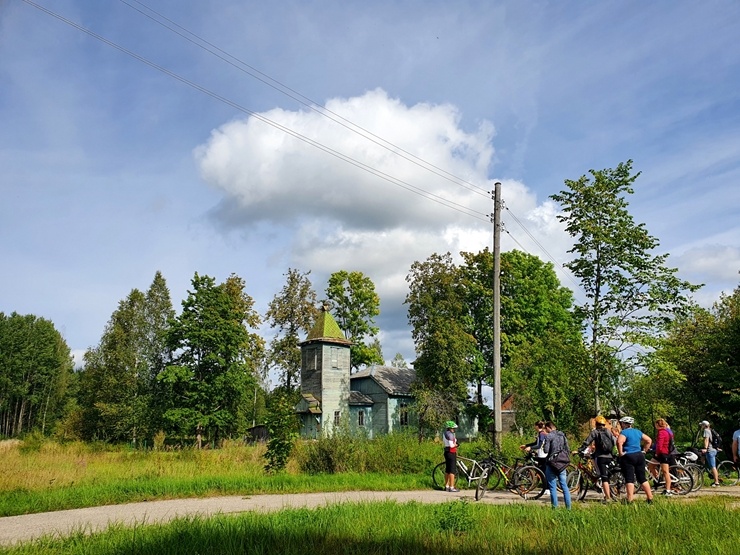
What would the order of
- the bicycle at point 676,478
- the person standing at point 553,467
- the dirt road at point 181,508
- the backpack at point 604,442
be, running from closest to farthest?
the dirt road at point 181,508, the person standing at point 553,467, the backpack at point 604,442, the bicycle at point 676,478

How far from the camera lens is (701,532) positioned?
26.2 ft

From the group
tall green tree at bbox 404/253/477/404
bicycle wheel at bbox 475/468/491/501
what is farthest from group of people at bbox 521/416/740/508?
tall green tree at bbox 404/253/477/404

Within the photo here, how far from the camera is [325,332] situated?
41.8 meters

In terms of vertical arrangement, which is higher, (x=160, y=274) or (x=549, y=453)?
(x=160, y=274)

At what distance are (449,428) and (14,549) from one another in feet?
37.8

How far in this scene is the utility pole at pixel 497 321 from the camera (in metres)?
19.0

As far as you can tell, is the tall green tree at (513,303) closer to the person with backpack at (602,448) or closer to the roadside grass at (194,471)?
the roadside grass at (194,471)

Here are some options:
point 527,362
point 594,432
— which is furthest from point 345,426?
point 527,362

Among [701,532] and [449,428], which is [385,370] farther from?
[701,532]

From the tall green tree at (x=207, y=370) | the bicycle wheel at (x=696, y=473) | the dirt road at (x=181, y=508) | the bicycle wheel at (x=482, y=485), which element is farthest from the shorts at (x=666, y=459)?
the tall green tree at (x=207, y=370)

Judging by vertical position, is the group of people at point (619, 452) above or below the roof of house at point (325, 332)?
below

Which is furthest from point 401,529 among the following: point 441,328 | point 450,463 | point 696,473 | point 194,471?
point 441,328

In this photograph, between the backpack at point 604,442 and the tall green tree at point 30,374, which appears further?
the tall green tree at point 30,374

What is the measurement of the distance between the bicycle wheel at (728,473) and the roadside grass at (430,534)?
9519 millimetres
